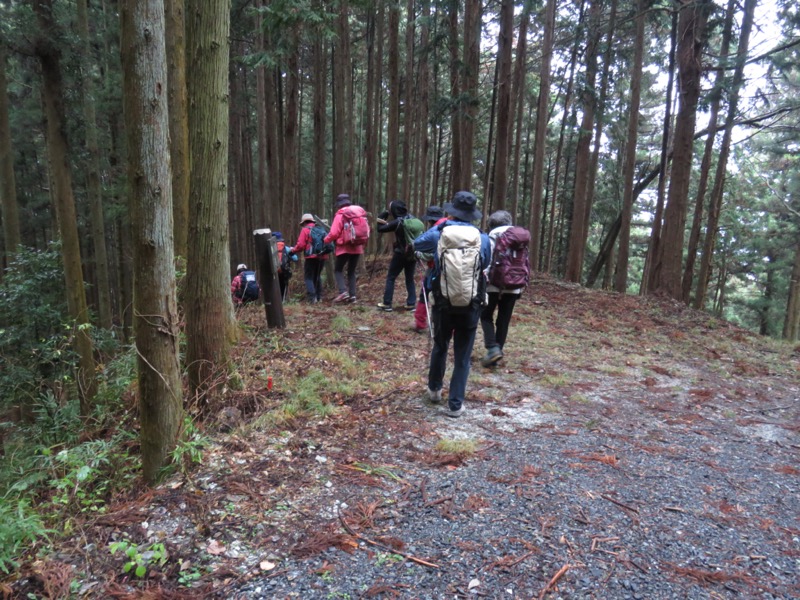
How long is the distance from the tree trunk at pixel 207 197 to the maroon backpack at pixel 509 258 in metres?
3.39

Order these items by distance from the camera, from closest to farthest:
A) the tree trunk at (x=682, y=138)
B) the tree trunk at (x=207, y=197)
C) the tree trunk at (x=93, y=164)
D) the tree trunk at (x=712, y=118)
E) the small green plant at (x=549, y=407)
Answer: the tree trunk at (x=207, y=197) < the small green plant at (x=549, y=407) < the tree trunk at (x=93, y=164) < the tree trunk at (x=682, y=138) < the tree trunk at (x=712, y=118)

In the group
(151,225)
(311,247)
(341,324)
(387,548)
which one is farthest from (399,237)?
(387,548)

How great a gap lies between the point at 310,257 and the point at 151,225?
692 centimetres

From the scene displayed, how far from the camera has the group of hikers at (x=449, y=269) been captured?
4512mm

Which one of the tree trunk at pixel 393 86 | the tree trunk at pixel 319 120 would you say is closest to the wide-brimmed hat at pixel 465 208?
the tree trunk at pixel 393 86

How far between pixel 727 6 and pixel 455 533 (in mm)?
16847

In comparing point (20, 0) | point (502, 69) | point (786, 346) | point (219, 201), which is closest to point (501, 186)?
point (502, 69)

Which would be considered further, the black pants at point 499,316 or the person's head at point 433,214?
the person's head at point 433,214

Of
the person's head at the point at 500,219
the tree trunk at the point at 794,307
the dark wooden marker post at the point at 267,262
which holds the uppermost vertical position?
the person's head at the point at 500,219

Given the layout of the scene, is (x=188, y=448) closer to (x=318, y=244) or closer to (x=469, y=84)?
(x=318, y=244)

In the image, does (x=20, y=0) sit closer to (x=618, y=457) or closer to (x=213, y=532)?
(x=213, y=532)

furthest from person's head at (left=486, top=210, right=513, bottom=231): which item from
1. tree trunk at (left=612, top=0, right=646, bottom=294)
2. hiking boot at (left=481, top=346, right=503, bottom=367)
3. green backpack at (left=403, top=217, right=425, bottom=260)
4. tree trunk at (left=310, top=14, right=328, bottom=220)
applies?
tree trunk at (left=612, top=0, right=646, bottom=294)

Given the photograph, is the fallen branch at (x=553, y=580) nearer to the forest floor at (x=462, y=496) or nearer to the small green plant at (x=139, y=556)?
the forest floor at (x=462, y=496)

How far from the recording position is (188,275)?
14.4 feet
